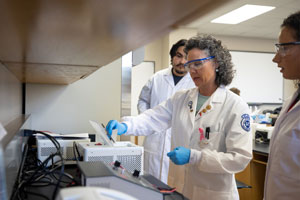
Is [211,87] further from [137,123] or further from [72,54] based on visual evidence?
[72,54]

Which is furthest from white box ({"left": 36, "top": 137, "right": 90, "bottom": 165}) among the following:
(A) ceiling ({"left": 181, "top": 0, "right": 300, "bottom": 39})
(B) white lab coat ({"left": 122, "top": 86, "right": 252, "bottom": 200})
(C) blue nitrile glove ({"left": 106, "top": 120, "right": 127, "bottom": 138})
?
(A) ceiling ({"left": 181, "top": 0, "right": 300, "bottom": 39})

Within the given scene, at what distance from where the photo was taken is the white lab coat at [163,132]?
224cm

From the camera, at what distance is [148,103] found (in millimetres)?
2559

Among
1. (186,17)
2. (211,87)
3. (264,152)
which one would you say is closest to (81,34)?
(186,17)

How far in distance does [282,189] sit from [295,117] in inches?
11.8

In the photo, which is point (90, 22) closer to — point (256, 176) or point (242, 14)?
point (256, 176)

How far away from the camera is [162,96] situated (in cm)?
242

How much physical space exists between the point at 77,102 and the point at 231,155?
4.09 ft

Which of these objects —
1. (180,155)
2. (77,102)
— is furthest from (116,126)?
(77,102)

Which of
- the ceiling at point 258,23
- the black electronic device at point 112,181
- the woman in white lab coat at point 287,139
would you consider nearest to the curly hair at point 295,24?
the woman in white lab coat at point 287,139

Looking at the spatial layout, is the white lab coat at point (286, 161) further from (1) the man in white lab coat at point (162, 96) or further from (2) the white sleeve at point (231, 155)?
(1) the man in white lab coat at point (162, 96)

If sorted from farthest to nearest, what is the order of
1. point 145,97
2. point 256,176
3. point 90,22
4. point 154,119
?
point 256,176, point 145,97, point 154,119, point 90,22

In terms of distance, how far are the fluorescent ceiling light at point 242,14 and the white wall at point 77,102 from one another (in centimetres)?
299

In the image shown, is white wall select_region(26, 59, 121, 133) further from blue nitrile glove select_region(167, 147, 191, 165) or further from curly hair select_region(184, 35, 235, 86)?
blue nitrile glove select_region(167, 147, 191, 165)
